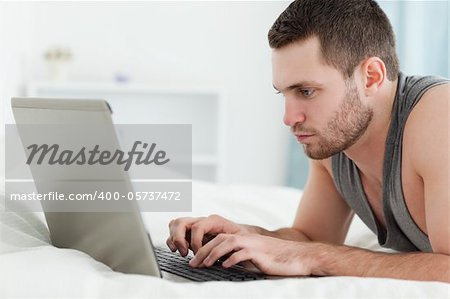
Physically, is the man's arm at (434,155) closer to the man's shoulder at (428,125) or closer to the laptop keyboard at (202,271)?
the man's shoulder at (428,125)

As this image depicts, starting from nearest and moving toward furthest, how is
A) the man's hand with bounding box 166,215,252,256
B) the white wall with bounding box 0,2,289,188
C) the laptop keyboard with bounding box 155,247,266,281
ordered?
1. the laptop keyboard with bounding box 155,247,266,281
2. the man's hand with bounding box 166,215,252,256
3. the white wall with bounding box 0,2,289,188

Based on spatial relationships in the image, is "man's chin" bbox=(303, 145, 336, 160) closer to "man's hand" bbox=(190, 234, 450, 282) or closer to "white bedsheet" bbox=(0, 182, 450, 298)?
"man's hand" bbox=(190, 234, 450, 282)

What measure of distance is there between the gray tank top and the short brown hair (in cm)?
8

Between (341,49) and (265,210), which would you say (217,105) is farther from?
(341,49)

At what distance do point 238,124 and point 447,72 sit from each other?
6.37ft

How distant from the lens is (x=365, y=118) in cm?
150

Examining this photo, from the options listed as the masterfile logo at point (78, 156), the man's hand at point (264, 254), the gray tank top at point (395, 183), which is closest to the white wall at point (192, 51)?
the gray tank top at point (395, 183)

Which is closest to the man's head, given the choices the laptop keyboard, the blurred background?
the laptop keyboard

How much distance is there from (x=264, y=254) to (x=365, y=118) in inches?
19.1

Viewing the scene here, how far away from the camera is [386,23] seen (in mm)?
1532

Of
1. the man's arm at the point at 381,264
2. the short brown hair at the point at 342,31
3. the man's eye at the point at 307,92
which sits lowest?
the man's arm at the point at 381,264

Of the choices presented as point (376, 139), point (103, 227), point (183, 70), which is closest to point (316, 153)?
point (376, 139)

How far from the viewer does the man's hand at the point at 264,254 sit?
3.74ft

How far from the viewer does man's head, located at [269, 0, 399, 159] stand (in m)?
1.42
